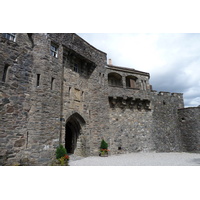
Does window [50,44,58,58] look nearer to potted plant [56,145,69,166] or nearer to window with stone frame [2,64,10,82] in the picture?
window with stone frame [2,64,10,82]

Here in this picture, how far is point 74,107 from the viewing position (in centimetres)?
991

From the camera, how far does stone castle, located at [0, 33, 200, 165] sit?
6.62 m

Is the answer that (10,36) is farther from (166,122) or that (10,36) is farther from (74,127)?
(166,122)

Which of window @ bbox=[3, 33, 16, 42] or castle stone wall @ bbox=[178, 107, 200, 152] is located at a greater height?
window @ bbox=[3, 33, 16, 42]

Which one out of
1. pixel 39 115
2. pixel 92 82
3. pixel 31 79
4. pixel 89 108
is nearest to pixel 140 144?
pixel 89 108

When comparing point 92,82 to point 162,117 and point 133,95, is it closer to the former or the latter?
point 133,95

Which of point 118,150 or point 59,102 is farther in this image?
point 118,150

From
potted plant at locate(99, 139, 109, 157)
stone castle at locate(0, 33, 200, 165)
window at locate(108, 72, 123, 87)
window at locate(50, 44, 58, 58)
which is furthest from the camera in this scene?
window at locate(108, 72, 123, 87)

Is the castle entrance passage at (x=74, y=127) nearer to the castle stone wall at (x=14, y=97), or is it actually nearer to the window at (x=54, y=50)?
the castle stone wall at (x=14, y=97)

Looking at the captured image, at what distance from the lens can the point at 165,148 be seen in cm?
1457

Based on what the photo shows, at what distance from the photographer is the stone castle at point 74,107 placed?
21.7 ft

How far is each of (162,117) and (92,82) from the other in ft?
29.4

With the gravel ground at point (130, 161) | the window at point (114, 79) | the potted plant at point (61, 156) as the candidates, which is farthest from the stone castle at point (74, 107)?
the gravel ground at point (130, 161)

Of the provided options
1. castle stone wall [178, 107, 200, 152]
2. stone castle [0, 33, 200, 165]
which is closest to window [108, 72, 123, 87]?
stone castle [0, 33, 200, 165]
